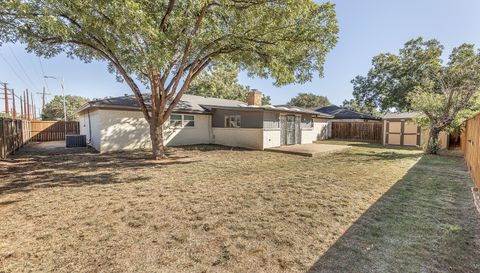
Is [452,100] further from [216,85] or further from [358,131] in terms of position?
[216,85]

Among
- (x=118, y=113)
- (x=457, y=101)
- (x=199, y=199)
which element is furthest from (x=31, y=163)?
(x=457, y=101)

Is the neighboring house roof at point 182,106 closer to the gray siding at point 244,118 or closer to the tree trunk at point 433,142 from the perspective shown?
the gray siding at point 244,118

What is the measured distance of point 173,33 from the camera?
303 inches

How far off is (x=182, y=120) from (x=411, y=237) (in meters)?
13.5

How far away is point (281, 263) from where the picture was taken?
258 centimetres

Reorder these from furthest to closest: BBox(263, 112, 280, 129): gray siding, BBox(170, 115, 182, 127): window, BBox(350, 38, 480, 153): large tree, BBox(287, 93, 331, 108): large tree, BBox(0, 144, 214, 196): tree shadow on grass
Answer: BBox(287, 93, 331, 108): large tree, BBox(170, 115, 182, 127): window, BBox(263, 112, 280, 129): gray siding, BBox(350, 38, 480, 153): large tree, BBox(0, 144, 214, 196): tree shadow on grass

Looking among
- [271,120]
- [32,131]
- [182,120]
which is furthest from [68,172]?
[32,131]

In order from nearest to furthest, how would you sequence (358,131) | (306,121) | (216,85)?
(306,121)
(358,131)
(216,85)

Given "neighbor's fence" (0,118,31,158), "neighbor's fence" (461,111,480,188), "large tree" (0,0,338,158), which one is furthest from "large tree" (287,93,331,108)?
"neighbor's fence" (0,118,31,158)

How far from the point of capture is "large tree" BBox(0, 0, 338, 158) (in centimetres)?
609

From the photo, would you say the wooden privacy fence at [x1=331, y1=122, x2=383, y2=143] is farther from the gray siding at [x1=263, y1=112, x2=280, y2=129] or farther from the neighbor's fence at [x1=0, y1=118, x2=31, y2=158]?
the neighbor's fence at [x1=0, y1=118, x2=31, y2=158]

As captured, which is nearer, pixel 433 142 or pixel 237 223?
pixel 237 223

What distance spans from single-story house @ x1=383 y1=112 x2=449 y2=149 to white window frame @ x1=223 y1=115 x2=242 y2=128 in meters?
12.0

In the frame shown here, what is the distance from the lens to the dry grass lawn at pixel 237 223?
2.62 meters
